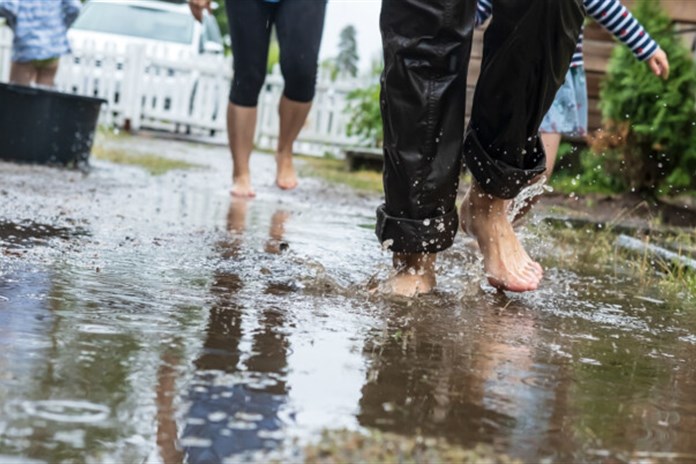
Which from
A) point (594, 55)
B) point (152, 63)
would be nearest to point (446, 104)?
point (594, 55)

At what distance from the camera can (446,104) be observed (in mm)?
2912

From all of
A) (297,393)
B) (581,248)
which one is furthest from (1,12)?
(297,393)

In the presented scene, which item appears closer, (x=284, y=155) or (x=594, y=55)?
(x=284, y=155)

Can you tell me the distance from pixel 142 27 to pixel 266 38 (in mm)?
11720

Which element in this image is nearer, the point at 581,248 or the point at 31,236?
the point at 31,236

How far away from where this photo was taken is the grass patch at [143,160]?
27.3 ft

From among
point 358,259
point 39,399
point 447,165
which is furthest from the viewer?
point 358,259

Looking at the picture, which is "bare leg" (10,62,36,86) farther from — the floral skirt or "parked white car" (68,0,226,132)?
"parked white car" (68,0,226,132)

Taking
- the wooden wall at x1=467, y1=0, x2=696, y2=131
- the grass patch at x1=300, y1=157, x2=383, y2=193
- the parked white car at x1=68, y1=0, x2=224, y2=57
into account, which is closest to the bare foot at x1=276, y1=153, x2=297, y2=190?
the grass patch at x1=300, y1=157, x2=383, y2=193

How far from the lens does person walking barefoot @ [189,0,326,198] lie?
18.8 ft

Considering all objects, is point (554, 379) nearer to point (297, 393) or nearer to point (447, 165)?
point (297, 393)

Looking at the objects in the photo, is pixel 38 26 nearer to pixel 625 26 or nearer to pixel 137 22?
pixel 625 26

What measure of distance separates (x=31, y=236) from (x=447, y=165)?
1290 millimetres

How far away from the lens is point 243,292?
2713 mm
